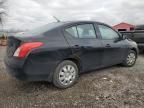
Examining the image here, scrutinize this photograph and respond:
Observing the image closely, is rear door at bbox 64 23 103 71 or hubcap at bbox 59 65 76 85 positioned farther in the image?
rear door at bbox 64 23 103 71

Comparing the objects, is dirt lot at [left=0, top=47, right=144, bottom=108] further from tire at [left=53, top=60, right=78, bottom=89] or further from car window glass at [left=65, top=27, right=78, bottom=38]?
car window glass at [left=65, top=27, right=78, bottom=38]

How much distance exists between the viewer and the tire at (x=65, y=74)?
4.13m

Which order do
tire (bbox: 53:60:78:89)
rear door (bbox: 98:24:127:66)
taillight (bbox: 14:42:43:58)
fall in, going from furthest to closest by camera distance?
rear door (bbox: 98:24:127:66) → tire (bbox: 53:60:78:89) → taillight (bbox: 14:42:43:58)

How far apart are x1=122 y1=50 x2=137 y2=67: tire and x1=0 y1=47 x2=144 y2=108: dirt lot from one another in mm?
855

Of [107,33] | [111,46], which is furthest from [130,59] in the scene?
[107,33]

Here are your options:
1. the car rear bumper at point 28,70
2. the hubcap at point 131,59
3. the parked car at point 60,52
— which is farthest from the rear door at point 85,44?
the hubcap at point 131,59

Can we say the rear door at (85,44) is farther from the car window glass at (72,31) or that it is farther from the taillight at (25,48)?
the taillight at (25,48)

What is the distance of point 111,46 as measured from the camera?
5.30 meters

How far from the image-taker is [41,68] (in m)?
3.88

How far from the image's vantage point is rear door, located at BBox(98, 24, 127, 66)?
5.16 m

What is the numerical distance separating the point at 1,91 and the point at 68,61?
162cm

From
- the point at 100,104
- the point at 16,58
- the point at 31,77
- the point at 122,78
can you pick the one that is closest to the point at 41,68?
the point at 31,77

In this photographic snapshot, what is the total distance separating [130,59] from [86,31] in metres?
2.22

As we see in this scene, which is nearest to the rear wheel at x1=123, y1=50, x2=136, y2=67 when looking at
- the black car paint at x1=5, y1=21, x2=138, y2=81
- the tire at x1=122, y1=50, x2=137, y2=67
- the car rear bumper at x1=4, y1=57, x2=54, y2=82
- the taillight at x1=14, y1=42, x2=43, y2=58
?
the tire at x1=122, y1=50, x2=137, y2=67
